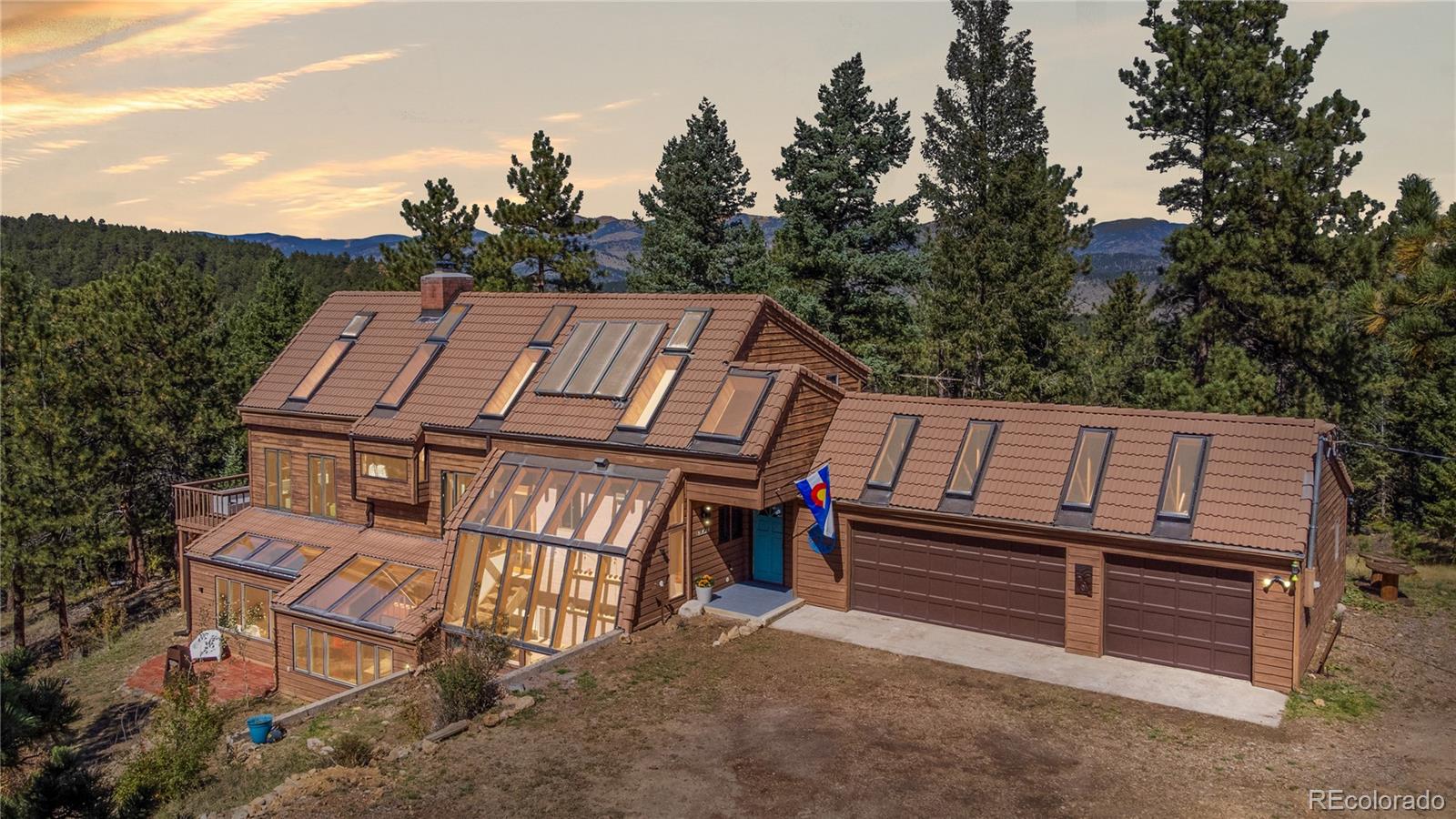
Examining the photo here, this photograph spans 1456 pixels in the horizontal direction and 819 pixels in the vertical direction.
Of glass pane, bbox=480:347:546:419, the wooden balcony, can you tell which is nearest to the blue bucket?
glass pane, bbox=480:347:546:419

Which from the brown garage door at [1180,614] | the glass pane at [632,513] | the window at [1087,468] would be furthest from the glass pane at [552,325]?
the brown garage door at [1180,614]

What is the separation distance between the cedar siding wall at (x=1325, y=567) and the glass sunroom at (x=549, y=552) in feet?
41.4

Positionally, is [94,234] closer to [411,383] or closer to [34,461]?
[34,461]

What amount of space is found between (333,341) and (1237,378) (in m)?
30.0

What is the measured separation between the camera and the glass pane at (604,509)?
826 inches

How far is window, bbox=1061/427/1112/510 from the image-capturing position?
19375mm

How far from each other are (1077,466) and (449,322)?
1840cm

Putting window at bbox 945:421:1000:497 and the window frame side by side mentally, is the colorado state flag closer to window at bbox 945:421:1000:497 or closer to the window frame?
window at bbox 945:421:1000:497

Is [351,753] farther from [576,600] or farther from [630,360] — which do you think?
[630,360]

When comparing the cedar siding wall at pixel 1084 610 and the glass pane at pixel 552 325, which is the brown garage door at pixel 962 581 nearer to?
the cedar siding wall at pixel 1084 610

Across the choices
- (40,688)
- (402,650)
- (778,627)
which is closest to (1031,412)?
(778,627)

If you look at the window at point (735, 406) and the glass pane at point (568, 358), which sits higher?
the glass pane at point (568, 358)

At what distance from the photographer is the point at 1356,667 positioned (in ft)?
62.5

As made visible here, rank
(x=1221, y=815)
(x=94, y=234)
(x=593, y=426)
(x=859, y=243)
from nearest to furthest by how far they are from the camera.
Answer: (x=1221, y=815)
(x=593, y=426)
(x=859, y=243)
(x=94, y=234)
